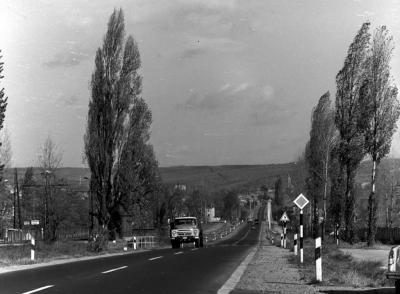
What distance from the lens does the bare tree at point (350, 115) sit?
53.4 meters

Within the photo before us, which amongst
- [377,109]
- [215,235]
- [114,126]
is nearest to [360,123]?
[377,109]

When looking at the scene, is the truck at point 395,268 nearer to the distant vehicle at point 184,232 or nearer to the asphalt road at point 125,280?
the asphalt road at point 125,280

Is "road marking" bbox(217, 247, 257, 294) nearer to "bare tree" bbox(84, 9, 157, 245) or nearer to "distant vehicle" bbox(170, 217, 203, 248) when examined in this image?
"bare tree" bbox(84, 9, 157, 245)

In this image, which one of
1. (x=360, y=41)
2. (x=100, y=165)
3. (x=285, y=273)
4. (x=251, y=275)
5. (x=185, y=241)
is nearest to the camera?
(x=251, y=275)

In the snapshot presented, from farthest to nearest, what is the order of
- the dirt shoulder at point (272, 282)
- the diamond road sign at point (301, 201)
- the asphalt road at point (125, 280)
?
1. the diamond road sign at point (301, 201)
2. the dirt shoulder at point (272, 282)
3. the asphalt road at point (125, 280)

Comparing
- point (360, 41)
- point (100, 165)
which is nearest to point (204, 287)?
point (100, 165)

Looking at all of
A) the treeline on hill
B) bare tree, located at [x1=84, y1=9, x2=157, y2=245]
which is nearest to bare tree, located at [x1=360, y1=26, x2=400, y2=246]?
the treeline on hill

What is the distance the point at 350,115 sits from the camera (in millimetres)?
55781

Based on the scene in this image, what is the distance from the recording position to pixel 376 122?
52.0 meters

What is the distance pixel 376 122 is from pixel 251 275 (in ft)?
120

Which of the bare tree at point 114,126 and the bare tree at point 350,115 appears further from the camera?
the bare tree at point 350,115

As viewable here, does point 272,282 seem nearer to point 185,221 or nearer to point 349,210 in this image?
point 185,221

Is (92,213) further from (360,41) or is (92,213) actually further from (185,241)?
(360,41)

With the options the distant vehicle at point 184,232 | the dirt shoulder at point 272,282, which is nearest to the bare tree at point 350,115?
the distant vehicle at point 184,232
